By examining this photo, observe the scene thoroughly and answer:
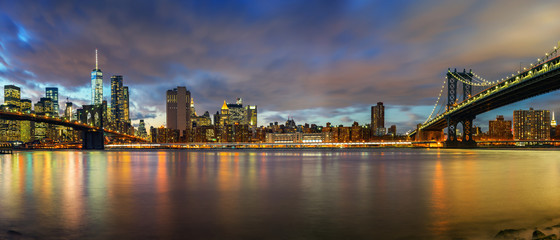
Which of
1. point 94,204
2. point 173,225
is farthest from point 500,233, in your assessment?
point 94,204

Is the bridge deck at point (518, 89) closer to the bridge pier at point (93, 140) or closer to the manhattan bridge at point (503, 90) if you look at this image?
the manhattan bridge at point (503, 90)

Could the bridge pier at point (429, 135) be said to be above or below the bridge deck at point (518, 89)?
below

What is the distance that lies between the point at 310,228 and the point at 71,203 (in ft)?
36.7

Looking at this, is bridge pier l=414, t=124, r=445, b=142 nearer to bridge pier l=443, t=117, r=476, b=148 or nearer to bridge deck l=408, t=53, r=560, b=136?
bridge pier l=443, t=117, r=476, b=148

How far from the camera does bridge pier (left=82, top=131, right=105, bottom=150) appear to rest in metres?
140

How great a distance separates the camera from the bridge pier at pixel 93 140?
13976 cm

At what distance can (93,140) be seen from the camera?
462 ft

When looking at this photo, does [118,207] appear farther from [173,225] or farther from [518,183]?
[518,183]

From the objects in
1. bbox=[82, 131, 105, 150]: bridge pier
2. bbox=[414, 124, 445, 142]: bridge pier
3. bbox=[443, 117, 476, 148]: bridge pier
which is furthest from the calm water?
bbox=[414, 124, 445, 142]: bridge pier

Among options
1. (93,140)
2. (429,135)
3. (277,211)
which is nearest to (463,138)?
(429,135)

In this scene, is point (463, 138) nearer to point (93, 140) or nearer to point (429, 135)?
point (429, 135)

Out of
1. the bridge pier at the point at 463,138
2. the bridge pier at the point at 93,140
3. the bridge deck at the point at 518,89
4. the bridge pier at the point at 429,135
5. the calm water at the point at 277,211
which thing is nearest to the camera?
the calm water at the point at 277,211

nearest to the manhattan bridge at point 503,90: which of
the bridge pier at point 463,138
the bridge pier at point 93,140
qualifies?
the bridge pier at point 463,138

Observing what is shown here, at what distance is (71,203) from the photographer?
668 inches
